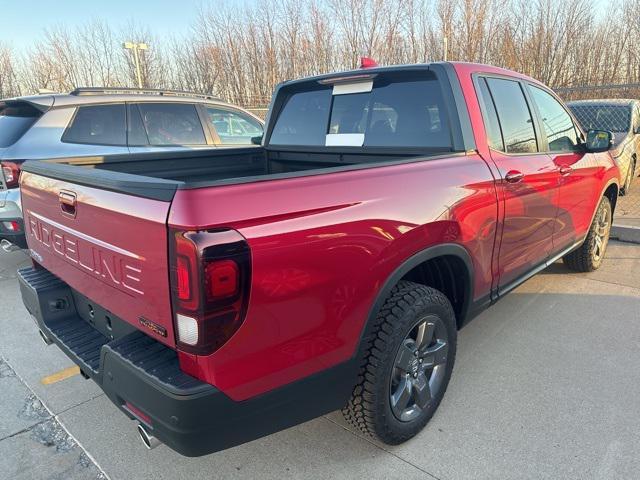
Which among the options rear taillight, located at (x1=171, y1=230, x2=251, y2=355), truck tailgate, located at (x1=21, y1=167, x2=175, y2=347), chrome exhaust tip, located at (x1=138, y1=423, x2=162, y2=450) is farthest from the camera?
chrome exhaust tip, located at (x1=138, y1=423, x2=162, y2=450)

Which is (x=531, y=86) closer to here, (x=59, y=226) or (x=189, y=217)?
(x=189, y=217)

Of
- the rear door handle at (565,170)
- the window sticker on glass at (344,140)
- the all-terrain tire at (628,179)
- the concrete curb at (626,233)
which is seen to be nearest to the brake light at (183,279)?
the window sticker on glass at (344,140)

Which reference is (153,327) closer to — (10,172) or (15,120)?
(10,172)

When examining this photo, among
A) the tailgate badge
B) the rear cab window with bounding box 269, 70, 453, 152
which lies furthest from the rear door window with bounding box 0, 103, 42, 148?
the tailgate badge

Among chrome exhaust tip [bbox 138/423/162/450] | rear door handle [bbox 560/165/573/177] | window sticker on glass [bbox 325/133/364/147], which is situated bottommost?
chrome exhaust tip [bbox 138/423/162/450]

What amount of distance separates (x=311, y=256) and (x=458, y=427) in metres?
1.49

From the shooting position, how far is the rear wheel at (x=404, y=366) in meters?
2.10

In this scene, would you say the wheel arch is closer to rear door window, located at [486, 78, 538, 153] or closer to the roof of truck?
rear door window, located at [486, 78, 538, 153]

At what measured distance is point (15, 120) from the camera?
15.5ft

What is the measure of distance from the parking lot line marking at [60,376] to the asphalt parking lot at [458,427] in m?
0.01

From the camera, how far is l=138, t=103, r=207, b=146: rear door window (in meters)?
5.65

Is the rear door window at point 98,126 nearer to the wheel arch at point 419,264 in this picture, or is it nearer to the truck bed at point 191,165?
the truck bed at point 191,165

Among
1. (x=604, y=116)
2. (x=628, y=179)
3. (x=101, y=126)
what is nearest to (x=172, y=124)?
(x=101, y=126)

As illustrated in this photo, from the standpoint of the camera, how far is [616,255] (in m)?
5.23
